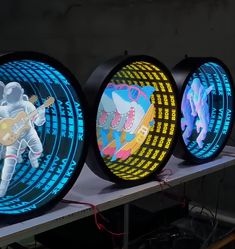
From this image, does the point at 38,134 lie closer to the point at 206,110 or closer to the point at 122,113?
the point at 122,113

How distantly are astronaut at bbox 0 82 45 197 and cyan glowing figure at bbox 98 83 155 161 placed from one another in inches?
8.7

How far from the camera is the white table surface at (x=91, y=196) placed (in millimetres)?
959

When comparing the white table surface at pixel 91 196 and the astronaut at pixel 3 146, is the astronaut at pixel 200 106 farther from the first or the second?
the astronaut at pixel 3 146

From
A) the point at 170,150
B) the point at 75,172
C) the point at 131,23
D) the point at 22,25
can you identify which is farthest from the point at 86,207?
the point at 131,23

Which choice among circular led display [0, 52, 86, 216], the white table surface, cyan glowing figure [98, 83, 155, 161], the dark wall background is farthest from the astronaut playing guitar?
the dark wall background

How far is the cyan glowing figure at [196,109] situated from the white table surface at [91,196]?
0.11m

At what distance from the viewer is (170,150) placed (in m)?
1.36

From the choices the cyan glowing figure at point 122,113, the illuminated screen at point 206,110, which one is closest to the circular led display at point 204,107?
the illuminated screen at point 206,110

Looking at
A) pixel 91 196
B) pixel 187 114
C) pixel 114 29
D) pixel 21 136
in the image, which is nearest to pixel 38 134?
pixel 21 136

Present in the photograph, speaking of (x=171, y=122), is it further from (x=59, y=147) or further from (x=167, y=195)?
(x=167, y=195)

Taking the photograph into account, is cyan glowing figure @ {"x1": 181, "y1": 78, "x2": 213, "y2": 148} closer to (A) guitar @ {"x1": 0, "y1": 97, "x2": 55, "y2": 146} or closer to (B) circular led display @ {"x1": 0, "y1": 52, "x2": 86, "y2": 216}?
(B) circular led display @ {"x1": 0, "y1": 52, "x2": 86, "y2": 216}

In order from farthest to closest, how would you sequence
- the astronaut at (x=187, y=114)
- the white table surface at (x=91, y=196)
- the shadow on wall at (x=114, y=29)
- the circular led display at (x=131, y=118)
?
the shadow on wall at (x=114, y=29)
the astronaut at (x=187, y=114)
the circular led display at (x=131, y=118)
the white table surface at (x=91, y=196)

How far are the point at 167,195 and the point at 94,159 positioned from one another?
3.23 feet

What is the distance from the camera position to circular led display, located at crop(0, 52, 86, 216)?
3.25 ft
